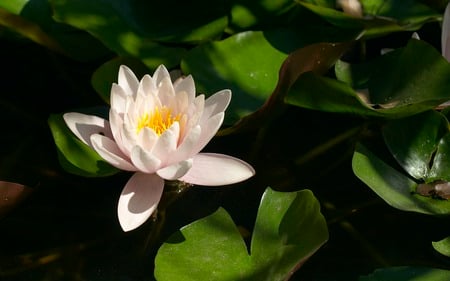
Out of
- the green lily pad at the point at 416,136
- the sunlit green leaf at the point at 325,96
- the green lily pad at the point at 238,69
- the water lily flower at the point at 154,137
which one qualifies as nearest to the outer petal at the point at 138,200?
the water lily flower at the point at 154,137

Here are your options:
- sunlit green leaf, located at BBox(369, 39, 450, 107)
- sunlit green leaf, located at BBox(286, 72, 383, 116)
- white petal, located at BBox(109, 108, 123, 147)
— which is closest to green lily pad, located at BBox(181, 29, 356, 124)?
sunlit green leaf, located at BBox(286, 72, 383, 116)

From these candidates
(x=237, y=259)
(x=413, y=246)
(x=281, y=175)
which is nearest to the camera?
(x=237, y=259)

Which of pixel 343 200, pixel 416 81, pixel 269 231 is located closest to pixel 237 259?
pixel 269 231

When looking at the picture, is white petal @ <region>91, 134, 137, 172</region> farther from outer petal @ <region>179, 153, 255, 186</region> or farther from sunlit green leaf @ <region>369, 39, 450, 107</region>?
sunlit green leaf @ <region>369, 39, 450, 107</region>

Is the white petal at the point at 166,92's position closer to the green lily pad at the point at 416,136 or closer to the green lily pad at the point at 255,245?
the green lily pad at the point at 255,245

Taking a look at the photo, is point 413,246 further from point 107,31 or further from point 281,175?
point 107,31
